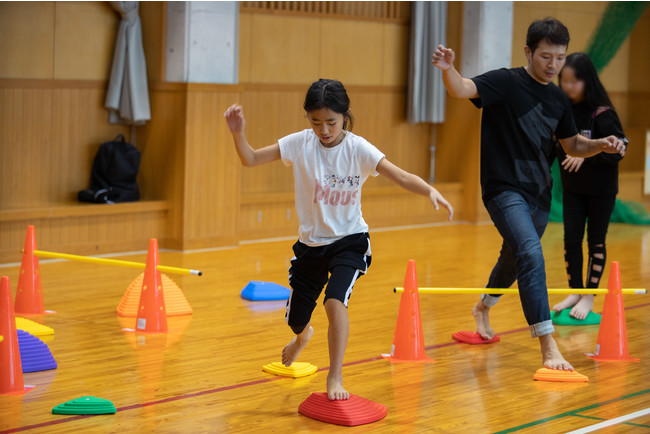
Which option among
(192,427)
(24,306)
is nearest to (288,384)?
(192,427)

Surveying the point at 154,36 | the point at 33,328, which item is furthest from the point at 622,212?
the point at 33,328

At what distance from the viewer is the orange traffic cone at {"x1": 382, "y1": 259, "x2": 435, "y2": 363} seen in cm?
476

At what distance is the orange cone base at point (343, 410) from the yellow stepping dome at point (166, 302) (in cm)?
206

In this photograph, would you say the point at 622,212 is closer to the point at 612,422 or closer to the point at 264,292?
the point at 264,292

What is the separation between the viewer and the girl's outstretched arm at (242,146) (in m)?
3.81

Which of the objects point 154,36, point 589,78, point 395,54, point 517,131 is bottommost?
point 517,131

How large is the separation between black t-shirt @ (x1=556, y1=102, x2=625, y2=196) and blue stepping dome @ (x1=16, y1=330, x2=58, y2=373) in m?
3.09

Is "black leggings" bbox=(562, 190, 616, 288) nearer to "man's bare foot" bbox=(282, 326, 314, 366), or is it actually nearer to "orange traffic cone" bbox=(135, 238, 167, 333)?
"man's bare foot" bbox=(282, 326, 314, 366)

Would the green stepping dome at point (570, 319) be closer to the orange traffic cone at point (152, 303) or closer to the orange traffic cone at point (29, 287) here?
the orange traffic cone at point (152, 303)

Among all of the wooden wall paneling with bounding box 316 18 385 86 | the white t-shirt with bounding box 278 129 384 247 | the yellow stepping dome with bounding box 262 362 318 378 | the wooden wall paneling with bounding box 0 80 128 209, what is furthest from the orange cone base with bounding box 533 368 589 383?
the wooden wall paneling with bounding box 316 18 385 86

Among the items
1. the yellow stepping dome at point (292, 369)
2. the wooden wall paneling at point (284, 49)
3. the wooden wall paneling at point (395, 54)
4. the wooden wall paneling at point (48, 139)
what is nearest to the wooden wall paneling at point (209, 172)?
the wooden wall paneling at point (48, 139)

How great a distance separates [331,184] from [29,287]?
2642 mm

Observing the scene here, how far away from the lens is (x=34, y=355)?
14.4 ft

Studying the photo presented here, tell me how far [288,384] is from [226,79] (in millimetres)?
4650
